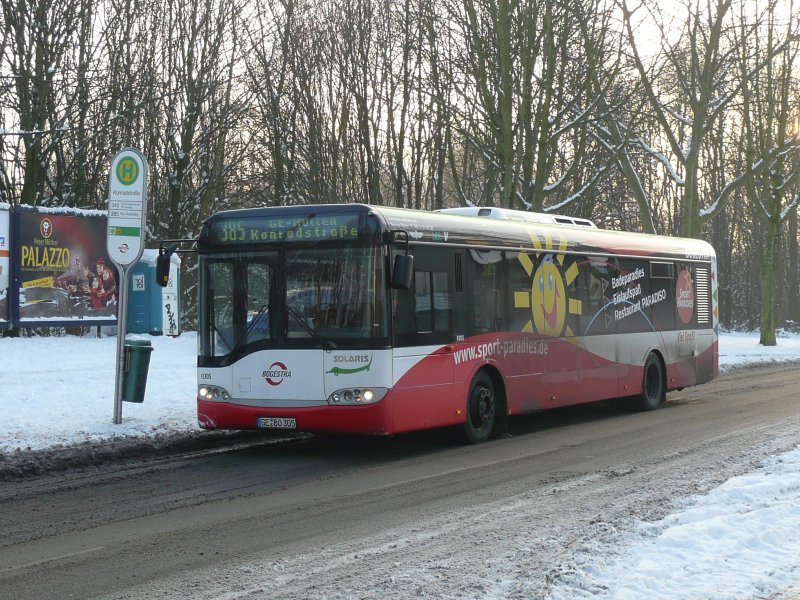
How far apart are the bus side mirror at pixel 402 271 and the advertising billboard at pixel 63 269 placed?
14.8 m

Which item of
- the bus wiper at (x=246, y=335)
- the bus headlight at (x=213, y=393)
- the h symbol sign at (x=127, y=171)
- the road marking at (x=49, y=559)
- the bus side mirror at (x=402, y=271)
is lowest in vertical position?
the road marking at (x=49, y=559)

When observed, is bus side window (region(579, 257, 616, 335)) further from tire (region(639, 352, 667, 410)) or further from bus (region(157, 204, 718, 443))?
tire (region(639, 352, 667, 410))

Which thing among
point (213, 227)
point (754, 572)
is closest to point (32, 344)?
point (213, 227)

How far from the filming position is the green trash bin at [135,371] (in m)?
14.0

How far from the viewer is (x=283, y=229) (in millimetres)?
12297

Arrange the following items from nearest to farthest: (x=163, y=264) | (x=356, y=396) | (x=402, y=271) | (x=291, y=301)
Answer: (x=402, y=271) < (x=356, y=396) < (x=291, y=301) < (x=163, y=264)

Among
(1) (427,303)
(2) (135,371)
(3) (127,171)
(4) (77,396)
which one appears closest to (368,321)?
(1) (427,303)

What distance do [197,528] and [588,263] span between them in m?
9.50

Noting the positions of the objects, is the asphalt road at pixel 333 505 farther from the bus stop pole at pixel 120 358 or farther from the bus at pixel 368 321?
the bus stop pole at pixel 120 358

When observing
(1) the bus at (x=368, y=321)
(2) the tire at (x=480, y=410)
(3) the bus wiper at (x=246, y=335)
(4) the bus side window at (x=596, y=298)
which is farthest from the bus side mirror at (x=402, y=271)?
(4) the bus side window at (x=596, y=298)

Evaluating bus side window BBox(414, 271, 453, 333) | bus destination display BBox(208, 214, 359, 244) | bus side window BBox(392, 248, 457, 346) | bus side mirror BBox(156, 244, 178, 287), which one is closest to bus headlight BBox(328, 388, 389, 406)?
bus side window BBox(392, 248, 457, 346)

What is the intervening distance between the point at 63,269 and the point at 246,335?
14228 millimetres

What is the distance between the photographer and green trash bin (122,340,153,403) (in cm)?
1402

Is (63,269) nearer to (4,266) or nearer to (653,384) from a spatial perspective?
(4,266)
